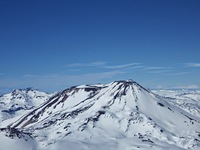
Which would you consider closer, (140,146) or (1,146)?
(1,146)

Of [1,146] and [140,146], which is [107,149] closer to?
[140,146]

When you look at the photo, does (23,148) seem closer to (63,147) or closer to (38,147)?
(38,147)

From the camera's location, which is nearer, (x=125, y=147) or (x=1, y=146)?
(x=1, y=146)

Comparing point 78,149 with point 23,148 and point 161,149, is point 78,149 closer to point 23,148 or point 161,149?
point 23,148

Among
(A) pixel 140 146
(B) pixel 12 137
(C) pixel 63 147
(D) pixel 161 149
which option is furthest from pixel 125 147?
(B) pixel 12 137

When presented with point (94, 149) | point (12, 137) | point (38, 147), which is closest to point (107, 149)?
point (94, 149)

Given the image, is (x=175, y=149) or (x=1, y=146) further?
(x=175, y=149)

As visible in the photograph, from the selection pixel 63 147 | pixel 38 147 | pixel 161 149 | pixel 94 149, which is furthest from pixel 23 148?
pixel 161 149
